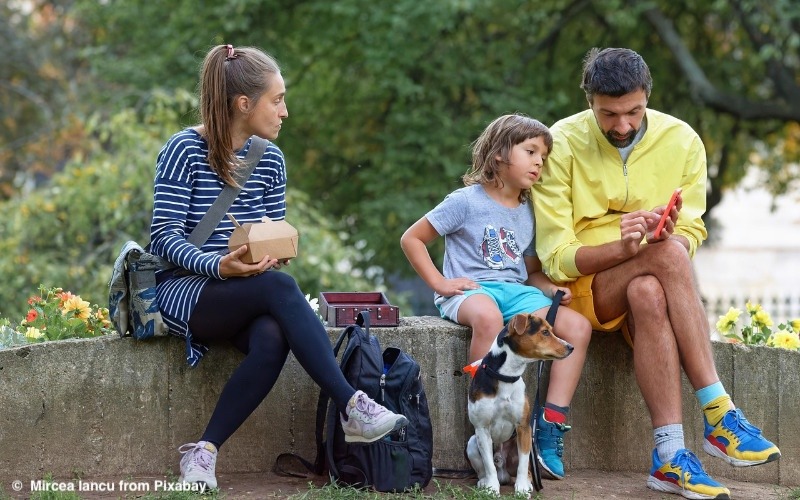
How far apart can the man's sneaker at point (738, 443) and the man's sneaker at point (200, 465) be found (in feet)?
6.21

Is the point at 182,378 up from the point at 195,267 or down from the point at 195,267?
down

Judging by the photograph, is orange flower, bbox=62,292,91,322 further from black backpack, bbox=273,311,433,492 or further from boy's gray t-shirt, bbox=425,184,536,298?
boy's gray t-shirt, bbox=425,184,536,298

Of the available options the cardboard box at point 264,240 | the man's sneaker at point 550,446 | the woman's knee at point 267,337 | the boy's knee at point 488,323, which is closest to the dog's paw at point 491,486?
the man's sneaker at point 550,446

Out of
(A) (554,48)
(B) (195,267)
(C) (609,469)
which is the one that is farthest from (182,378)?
(A) (554,48)

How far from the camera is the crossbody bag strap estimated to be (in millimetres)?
4371

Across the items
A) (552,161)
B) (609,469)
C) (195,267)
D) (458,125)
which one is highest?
(458,125)

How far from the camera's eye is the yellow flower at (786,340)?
5320 mm

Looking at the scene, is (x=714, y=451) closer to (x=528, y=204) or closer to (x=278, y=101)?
(x=528, y=204)

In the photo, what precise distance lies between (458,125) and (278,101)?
8.07 metres

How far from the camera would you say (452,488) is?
443 cm

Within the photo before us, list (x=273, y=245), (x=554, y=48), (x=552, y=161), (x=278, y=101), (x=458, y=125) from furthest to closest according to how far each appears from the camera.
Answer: (x=554, y=48)
(x=458, y=125)
(x=552, y=161)
(x=278, y=101)
(x=273, y=245)

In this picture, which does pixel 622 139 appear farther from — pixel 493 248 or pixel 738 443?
pixel 738 443

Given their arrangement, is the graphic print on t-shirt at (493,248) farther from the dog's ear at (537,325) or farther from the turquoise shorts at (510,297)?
the dog's ear at (537,325)

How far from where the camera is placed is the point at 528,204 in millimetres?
4879
